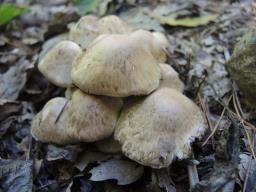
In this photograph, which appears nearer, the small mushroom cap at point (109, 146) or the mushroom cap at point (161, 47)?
the small mushroom cap at point (109, 146)

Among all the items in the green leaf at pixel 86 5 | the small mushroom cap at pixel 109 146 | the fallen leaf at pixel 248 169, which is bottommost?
the fallen leaf at pixel 248 169

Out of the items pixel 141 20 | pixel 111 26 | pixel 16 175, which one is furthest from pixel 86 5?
pixel 16 175

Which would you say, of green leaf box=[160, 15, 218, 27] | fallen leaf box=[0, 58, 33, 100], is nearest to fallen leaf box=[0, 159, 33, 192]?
fallen leaf box=[0, 58, 33, 100]

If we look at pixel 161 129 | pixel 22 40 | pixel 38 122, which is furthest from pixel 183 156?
pixel 22 40

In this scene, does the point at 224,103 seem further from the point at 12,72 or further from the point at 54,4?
the point at 54,4

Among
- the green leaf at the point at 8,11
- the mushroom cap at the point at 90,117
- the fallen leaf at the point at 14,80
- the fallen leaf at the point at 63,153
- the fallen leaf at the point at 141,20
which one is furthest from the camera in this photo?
the green leaf at the point at 8,11

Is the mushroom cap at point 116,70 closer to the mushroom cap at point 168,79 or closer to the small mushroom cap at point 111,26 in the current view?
the mushroom cap at point 168,79

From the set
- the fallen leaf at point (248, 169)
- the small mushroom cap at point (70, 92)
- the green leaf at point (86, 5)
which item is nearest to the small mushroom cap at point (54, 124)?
the small mushroom cap at point (70, 92)

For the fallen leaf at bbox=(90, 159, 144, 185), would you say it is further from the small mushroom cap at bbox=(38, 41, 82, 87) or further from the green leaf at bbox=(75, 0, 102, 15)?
the green leaf at bbox=(75, 0, 102, 15)
